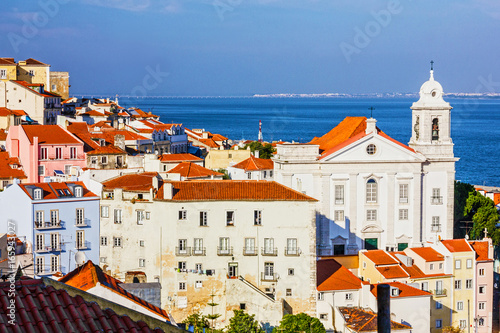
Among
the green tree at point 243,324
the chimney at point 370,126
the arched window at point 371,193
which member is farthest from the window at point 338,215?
the green tree at point 243,324

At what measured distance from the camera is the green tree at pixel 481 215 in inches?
1803

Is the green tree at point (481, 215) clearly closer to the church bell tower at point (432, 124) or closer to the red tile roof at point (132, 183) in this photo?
the church bell tower at point (432, 124)

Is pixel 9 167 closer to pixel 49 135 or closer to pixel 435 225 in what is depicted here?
pixel 49 135

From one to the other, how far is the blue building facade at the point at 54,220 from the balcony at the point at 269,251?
263 inches

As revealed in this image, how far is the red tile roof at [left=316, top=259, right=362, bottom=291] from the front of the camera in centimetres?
3288

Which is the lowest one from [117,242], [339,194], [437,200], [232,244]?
[117,242]

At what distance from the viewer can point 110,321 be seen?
25.8ft

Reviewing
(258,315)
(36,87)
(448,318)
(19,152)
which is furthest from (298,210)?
(36,87)

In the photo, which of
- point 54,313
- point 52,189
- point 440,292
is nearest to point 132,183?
point 52,189

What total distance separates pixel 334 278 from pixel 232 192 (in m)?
4.98

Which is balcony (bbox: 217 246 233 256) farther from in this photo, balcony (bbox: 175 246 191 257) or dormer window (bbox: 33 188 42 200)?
dormer window (bbox: 33 188 42 200)

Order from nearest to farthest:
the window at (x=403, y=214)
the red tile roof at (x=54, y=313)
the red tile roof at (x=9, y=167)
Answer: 1. the red tile roof at (x=54, y=313)
2. the window at (x=403, y=214)
3. the red tile roof at (x=9, y=167)

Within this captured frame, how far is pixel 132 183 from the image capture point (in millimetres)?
35250

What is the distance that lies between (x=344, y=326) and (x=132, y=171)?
14.4 metres
